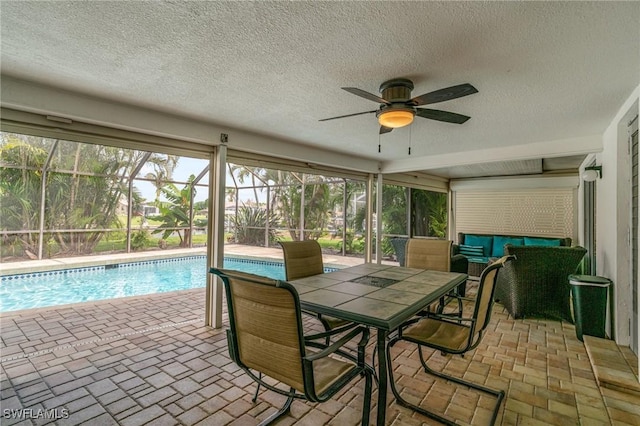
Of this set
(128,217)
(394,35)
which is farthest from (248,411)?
(128,217)

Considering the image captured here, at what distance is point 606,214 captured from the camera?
331cm

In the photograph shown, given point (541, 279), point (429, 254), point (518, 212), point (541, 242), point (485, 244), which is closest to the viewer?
point (429, 254)

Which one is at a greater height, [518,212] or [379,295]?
[518,212]

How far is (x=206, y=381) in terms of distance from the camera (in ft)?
7.77

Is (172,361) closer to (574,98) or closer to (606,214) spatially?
(574,98)

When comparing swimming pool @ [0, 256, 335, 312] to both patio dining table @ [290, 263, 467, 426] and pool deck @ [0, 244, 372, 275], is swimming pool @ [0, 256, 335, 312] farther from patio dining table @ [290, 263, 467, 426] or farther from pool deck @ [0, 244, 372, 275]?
patio dining table @ [290, 263, 467, 426]

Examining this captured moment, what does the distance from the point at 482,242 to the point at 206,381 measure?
22.0 feet

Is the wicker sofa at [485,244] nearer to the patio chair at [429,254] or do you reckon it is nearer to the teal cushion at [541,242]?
the teal cushion at [541,242]

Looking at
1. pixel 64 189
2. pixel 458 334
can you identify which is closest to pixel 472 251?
pixel 458 334

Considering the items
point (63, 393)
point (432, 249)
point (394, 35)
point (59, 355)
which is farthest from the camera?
point (432, 249)

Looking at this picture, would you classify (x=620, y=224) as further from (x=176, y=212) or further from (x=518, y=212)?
(x=176, y=212)

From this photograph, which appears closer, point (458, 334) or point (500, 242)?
point (458, 334)

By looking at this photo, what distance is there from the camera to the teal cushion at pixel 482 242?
6887mm

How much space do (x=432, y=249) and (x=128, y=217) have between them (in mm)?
5926
